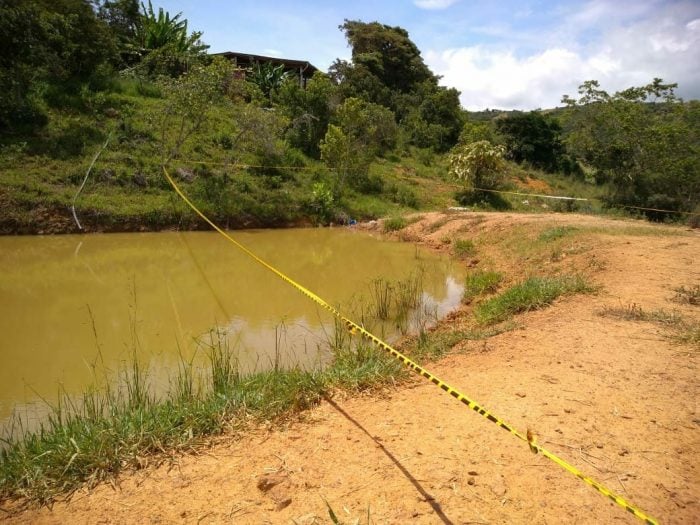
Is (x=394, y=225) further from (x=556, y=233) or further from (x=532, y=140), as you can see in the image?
(x=532, y=140)

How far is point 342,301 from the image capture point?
7.42 metres

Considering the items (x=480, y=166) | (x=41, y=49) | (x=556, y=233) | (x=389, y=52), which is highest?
(x=389, y=52)

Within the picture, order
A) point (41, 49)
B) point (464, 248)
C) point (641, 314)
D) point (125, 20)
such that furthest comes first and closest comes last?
point (125, 20)
point (41, 49)
point (464, 248)
point (641, 314)

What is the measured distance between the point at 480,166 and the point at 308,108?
7.24 metres

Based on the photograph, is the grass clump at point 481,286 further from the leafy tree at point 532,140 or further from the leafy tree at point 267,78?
the leafy tree at point 532,140

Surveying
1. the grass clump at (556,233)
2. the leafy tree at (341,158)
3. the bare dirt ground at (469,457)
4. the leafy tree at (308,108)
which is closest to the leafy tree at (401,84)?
the leafy tree at (308,108)

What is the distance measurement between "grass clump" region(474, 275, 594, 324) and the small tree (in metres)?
11.3

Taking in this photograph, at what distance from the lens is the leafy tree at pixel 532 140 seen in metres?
26.3

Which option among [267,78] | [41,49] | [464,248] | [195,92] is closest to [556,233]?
[464,248]

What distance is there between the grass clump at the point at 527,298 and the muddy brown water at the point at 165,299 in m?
1.19

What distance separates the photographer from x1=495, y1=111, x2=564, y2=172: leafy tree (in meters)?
26.3

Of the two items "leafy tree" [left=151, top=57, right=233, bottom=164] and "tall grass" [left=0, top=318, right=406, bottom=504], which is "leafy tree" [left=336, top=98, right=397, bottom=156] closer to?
"leafy tree" [left=151, top=57, right=233, bottom=164]

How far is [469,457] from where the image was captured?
2658 millimetres

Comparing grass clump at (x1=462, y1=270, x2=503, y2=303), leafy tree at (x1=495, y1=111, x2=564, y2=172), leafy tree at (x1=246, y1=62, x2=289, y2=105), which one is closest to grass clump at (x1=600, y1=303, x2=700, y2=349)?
grass clump at (x1=462, y1=270, x2=503, y2=303)
